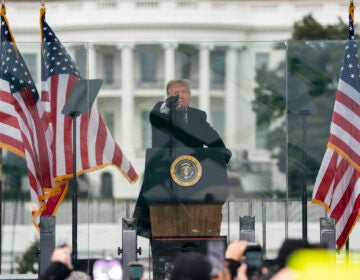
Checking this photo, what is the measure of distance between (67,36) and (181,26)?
9.09m

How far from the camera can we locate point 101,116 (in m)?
21.9

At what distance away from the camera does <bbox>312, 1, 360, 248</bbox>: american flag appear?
853 inches

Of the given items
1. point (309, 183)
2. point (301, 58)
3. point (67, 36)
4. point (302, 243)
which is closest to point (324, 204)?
point (309, 183)

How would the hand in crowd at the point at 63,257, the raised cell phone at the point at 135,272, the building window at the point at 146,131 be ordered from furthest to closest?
the building window at the point at 146,131 < the raised cell phone at the point at 135,272 < the hand in crowd at the point at 63,257

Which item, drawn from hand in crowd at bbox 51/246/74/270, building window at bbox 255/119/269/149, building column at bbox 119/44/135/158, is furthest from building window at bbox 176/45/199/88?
hand in crowd at bbox 51/246/74/270

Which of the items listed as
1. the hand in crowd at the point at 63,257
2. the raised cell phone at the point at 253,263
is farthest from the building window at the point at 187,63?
the hand in crowd at the point at 63,257

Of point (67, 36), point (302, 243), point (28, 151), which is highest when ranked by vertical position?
point (67, 36)

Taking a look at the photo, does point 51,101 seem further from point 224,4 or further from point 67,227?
A: point 224,4

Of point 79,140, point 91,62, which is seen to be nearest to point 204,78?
point 91,62

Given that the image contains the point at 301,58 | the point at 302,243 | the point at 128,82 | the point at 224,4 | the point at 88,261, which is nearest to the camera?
the point at 302,243

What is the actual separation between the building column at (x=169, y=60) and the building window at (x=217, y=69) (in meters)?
0.45

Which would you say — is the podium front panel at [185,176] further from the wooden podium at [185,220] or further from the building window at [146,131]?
the building window at [146,131]

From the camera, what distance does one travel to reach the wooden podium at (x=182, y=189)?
824 inches

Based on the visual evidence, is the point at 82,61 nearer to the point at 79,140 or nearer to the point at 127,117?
the point at 127,117
